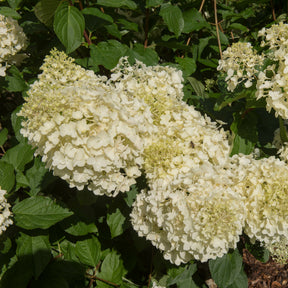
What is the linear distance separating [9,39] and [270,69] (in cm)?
160

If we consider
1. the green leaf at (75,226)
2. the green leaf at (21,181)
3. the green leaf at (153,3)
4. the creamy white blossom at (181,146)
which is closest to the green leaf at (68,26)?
the green leaf at (153,3)

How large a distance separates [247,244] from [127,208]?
0.70 m

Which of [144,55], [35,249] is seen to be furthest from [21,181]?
[144,55]

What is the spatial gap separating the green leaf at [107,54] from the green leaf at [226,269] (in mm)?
1214

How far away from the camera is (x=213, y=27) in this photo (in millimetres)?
2578

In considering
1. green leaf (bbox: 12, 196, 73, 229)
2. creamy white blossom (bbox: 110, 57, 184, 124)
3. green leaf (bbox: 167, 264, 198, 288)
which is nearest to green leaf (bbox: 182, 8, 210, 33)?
creamy white blossom (bbox: 110, 57, 184, 124)

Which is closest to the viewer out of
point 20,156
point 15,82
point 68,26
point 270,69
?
point 270,69

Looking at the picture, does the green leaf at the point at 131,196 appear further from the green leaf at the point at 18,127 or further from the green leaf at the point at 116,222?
the green leaf at the point at 18,127

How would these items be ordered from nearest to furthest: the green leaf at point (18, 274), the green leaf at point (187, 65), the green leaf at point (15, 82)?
the green leaf at point (18, 274) → the green leaf at point (15, 82) → the green leaf at point (187, 65)

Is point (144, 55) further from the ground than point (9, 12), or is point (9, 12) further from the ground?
point (9, 12)

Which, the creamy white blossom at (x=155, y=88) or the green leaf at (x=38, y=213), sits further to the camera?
the green leaf at (x=38, y=213)

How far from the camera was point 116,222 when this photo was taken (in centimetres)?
184

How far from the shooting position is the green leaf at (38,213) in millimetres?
1706

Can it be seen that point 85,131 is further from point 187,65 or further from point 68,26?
point 187,65
